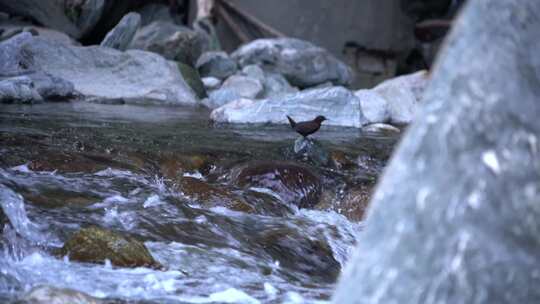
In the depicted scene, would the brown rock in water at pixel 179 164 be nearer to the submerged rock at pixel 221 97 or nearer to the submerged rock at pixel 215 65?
the submerged rock at pixel 221 97

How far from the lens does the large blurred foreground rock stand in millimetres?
9227

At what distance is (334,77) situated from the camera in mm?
12750

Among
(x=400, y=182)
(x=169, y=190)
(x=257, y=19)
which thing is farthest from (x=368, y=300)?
(x=257, y=19)

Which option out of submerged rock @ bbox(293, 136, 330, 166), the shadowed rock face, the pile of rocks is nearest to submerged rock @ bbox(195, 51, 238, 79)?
the pile of rocks

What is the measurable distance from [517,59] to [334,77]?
11283 mm

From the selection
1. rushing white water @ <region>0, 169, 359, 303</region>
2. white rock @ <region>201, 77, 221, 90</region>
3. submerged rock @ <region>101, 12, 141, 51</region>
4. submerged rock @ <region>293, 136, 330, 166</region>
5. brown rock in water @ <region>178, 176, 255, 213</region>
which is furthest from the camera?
white rock @ <region>201, 77, 221, 90</region>

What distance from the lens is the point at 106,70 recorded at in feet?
31.8

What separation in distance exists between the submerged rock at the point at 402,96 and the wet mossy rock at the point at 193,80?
7.45ft

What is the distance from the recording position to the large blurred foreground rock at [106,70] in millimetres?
9227

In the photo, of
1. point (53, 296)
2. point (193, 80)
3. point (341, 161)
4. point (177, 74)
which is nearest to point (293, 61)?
point (193, 80)

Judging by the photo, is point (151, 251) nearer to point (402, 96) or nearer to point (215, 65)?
point (402, 96)

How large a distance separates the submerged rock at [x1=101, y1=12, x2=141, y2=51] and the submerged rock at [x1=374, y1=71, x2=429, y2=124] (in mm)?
3375

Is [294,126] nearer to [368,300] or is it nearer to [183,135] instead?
[183,135]

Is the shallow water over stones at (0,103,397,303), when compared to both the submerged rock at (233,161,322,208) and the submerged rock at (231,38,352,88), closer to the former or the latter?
the submerged rock at (233,161,322,208)
